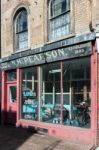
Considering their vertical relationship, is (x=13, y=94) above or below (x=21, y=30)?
below

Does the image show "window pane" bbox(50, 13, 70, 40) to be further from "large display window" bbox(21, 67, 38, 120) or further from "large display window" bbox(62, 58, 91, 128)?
"large display window" bbox(21, 67, 38, 120)

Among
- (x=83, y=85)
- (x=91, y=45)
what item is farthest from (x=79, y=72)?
(x=91, y=45)

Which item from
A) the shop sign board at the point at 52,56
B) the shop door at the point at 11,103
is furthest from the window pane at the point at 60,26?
the shop door at the point at 11,103

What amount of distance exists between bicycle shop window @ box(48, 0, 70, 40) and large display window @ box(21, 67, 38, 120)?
80.1 inches

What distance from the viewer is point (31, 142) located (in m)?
14.4

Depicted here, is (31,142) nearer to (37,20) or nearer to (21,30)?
(37,20)

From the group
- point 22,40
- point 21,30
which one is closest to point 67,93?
point 22,40

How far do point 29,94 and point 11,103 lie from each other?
7.33 ft

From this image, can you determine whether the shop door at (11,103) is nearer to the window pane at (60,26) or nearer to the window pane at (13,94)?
the window pane at (13,94)

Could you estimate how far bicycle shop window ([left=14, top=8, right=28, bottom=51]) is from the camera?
1811cm

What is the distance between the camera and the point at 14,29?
62.5 ft

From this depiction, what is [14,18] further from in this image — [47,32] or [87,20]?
[87,20]

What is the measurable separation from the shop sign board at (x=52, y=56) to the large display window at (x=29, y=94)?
16.4 inches

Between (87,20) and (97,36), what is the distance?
5.83ft
